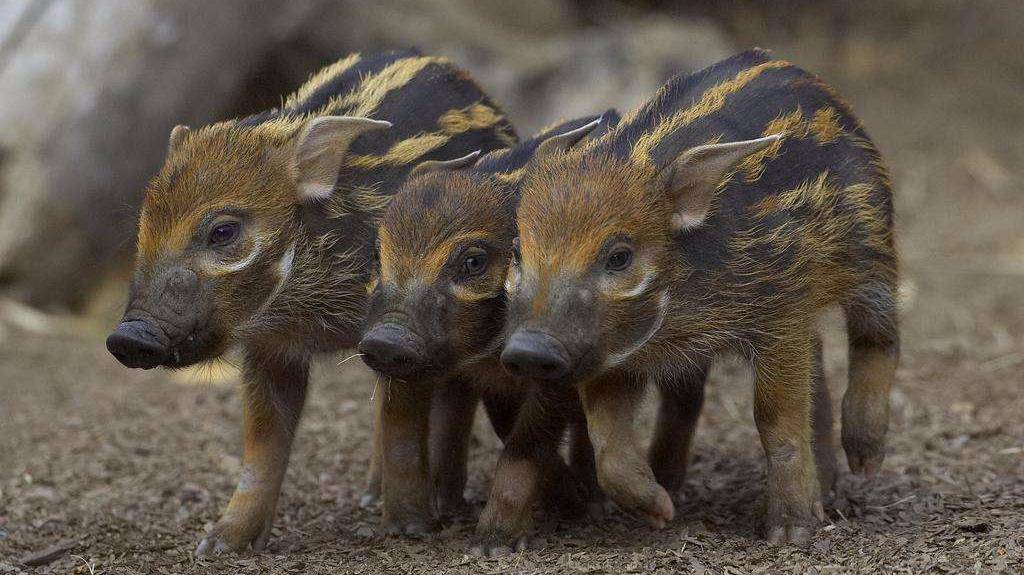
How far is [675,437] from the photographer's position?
5.92m

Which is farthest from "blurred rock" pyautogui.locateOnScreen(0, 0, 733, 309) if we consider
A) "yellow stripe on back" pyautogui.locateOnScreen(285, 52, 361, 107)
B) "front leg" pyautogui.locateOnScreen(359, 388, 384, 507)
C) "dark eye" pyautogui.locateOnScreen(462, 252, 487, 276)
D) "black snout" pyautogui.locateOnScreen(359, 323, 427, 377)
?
"black snout" pyautogui.locateOnScreen(359, 323, 427, 377)

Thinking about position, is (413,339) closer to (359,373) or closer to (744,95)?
(744,95)

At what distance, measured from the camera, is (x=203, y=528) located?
19.0 ft

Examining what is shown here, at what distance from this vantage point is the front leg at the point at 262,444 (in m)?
5.47

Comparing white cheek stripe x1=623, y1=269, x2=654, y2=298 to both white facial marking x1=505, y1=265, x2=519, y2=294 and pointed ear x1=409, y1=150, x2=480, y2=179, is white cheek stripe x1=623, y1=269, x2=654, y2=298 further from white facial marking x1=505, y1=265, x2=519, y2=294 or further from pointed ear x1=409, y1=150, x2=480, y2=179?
pointed ear x1=409, y1=150, x2=480, y2=179

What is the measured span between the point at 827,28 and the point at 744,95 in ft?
29.1

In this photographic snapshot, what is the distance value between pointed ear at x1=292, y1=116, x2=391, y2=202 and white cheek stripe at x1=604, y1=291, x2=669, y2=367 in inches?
50.9

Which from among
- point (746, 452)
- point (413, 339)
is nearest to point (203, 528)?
point (413, 339)

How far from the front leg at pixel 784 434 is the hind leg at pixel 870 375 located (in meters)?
0.52

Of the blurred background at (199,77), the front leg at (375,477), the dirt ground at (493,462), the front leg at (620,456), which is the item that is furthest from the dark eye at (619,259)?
the blurred background at (199,77)

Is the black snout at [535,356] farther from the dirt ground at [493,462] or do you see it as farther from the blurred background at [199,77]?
the blurred background at [199,77]

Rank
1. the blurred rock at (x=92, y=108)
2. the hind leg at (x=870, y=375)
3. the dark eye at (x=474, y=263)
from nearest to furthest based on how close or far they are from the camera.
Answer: the dark eye at (x=474, y=263) < the hind leg at (x=870, y=375) < the blurred rock at (x=92, y=108)

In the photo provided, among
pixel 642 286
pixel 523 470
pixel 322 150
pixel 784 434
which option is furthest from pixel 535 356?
pixel 322 150

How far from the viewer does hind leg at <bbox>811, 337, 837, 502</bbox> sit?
224 inches
